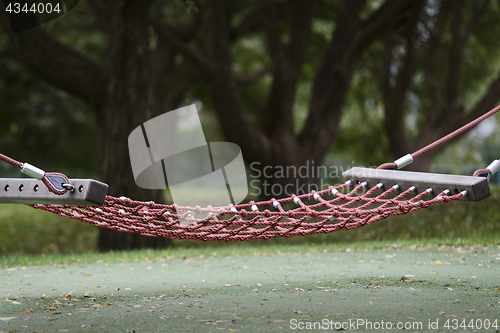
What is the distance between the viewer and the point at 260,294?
3.26 metres

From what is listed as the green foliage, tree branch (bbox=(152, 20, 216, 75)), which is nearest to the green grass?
the green foliage

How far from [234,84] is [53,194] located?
5.92 metres

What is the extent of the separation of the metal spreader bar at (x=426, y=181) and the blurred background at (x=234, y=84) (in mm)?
3610

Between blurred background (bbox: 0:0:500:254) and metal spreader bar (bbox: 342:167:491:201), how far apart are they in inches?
142

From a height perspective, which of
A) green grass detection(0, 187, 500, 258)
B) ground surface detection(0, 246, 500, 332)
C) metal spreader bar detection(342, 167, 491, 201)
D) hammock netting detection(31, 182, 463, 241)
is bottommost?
ground surface detection(0, 246, 500, 332)

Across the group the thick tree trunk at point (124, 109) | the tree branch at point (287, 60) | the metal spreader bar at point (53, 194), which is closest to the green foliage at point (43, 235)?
the thick tree trunk at point (124, 109)

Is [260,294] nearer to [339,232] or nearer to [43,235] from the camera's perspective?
[339,232]

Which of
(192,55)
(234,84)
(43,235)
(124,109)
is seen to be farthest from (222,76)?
(43,235)

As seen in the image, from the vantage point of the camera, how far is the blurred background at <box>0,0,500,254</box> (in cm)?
668

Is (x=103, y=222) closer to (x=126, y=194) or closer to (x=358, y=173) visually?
(x=358, y=173)

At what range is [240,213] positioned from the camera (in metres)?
3.07

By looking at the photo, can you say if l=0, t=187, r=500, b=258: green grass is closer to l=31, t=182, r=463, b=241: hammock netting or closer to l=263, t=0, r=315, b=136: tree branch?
l=263, t=0, r=315, b=136: tree branch

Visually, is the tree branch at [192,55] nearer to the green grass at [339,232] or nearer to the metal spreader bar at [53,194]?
the green grass at [339,232]

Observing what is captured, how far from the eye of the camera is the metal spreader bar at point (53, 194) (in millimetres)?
2537
